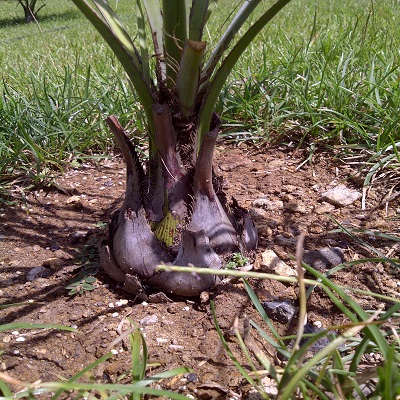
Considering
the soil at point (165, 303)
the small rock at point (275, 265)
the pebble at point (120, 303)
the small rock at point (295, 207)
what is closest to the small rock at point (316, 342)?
the soil at point (165, 303)

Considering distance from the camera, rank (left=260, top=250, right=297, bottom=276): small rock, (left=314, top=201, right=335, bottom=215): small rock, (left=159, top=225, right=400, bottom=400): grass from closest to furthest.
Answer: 1. (left=159, top=225, right=400, bottom=400): grass
2. (left=260, top=250, right=297, bottom=276): small rock
3. (left=314, top=201, right=335, bottom=215): small rock

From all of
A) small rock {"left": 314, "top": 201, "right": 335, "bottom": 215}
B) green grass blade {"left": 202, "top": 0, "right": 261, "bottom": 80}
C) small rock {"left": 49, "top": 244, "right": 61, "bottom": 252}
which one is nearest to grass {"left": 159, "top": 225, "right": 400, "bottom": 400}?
green grass blade {"left": 202, "top": 0, "right": 261, "bottom": 80}

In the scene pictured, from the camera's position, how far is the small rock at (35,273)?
51.0 inches

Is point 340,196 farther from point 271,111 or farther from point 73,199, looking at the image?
point 73,199

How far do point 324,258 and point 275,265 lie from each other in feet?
0.47

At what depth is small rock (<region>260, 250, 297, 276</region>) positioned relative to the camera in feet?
4.10

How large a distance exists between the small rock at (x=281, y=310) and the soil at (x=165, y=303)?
2cm

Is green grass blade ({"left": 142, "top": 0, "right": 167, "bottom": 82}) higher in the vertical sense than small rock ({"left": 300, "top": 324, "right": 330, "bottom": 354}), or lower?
higher

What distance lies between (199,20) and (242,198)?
2.50ft

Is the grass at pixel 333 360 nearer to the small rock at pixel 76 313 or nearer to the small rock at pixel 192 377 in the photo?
the small rock at pixel 192 377

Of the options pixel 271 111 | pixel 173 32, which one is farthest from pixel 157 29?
pixel 271 111

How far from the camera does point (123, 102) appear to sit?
2244 millimetres

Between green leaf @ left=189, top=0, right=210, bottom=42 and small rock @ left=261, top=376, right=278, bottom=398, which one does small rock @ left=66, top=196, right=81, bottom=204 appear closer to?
green leaf @ left=189, top=0, right=210, bottom=42

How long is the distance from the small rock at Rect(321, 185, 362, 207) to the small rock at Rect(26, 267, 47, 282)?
0.94 metres
